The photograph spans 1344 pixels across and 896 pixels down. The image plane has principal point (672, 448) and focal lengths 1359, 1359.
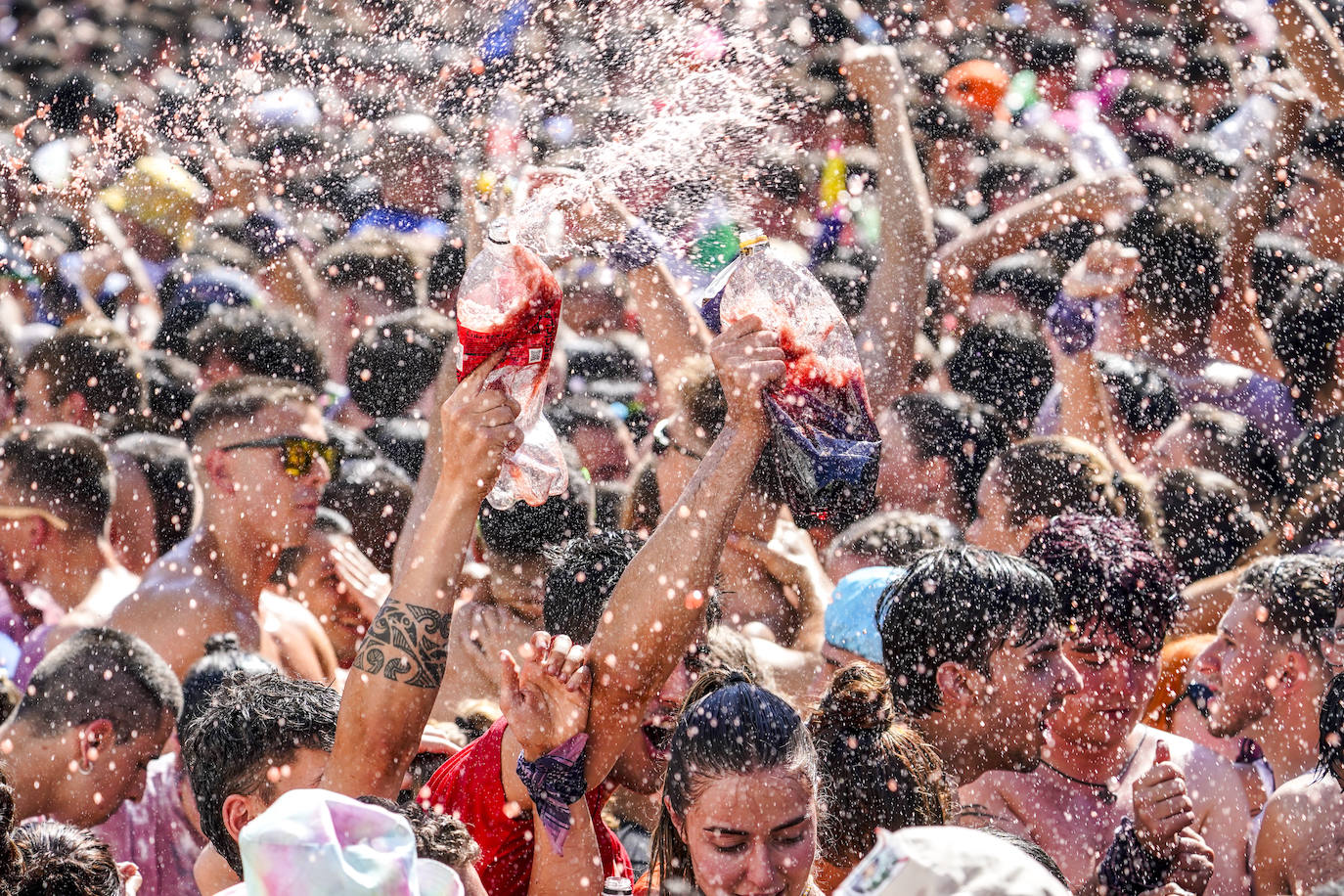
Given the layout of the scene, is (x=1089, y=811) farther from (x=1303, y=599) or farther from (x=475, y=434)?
(x=475, y=434)

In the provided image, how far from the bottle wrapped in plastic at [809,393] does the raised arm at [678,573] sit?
0.20 feet

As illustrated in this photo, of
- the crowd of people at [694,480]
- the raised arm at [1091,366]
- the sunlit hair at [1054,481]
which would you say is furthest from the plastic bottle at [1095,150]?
the sunlit hair at [1054,481]

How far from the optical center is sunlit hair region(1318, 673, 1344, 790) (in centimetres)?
262

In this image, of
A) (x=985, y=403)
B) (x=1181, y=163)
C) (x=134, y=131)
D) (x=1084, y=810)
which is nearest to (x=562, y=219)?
(x=1084, y=810)

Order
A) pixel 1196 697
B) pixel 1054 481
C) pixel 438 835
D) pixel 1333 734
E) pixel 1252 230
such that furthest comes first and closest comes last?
pixel 1252 230
pixel 1054 481
pixel 1196 697
pixel 1333 734
pixel 438 835

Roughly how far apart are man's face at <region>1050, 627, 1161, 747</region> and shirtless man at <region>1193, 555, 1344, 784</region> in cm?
22

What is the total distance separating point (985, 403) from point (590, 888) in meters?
3.17

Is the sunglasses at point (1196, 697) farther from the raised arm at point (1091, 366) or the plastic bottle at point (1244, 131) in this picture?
the plastic bottle at point (1244, 131)

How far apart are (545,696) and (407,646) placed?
1.00ft

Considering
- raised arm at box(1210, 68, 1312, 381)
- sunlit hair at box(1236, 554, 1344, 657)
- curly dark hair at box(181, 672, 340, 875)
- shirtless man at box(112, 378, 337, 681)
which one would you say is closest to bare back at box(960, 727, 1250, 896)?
sunlit hair at box(1236, 554, 1344, 657)

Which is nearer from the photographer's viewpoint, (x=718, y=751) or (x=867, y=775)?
(x=718, y=751)

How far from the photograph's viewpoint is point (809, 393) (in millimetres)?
2469

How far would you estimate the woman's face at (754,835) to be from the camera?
7.38 feet

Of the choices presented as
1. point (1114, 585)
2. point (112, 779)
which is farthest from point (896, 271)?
point (112, 779)
